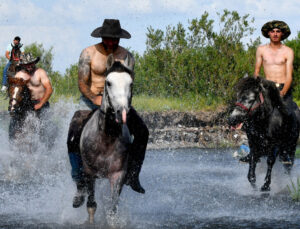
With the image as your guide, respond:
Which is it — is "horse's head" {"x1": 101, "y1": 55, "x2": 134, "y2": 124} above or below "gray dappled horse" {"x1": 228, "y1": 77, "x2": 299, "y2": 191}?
above

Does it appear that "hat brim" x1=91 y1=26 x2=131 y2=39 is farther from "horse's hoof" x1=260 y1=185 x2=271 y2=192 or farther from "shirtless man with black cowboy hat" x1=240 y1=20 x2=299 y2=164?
"horse's hoof" x1=260 y1=185 x2=271 y2=192

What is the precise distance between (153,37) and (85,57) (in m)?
17.8

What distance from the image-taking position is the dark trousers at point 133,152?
24.2ft

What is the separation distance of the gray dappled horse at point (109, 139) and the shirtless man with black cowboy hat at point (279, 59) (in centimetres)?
429

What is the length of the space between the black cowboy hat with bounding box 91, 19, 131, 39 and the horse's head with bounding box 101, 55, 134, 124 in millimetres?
710

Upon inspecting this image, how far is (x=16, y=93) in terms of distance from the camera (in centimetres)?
1154

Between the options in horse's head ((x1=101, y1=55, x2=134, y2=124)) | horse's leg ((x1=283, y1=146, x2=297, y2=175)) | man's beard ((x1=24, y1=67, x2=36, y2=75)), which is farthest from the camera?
man's beard ((x1=24, y1=67, x2=36, y2=75))

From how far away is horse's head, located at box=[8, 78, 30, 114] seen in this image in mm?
11555

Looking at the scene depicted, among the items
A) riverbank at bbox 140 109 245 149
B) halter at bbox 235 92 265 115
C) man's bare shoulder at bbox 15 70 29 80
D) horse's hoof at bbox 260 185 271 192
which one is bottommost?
riverbank at bbox 140 109 245 149

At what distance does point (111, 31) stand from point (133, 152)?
1.51 metres

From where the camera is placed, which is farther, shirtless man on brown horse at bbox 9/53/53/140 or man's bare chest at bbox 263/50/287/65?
shirtless man on brown horse at bbox 9/53/53/140

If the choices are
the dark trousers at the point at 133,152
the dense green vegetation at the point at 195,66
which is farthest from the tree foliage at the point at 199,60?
the dark trousers at the point at 133,152

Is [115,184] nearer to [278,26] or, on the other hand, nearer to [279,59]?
[279,59]

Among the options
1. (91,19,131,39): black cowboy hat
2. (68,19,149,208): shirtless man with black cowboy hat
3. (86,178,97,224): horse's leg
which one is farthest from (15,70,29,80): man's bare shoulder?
(86,178,97,224): horse's leg
